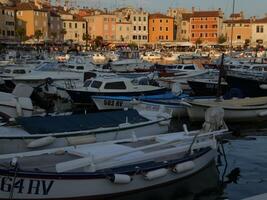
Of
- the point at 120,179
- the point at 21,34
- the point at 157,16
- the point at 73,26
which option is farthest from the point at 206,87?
the point at 157,16

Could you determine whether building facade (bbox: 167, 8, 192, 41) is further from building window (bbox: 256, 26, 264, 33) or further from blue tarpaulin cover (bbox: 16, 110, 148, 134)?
blue tarpaulin cover (bbox: 16, 110, 148, 134)

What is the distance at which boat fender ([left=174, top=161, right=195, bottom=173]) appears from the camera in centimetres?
1290

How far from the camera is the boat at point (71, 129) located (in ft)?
48.2

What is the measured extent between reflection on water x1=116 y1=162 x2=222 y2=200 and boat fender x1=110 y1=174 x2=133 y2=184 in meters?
0.71

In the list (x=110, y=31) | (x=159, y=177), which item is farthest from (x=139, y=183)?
(x=110, y=31)

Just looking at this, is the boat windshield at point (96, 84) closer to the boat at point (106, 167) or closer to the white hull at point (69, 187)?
the boat at point (106, 167)

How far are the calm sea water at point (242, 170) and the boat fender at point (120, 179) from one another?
1818 millimetres

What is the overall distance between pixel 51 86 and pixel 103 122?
17.0 meters

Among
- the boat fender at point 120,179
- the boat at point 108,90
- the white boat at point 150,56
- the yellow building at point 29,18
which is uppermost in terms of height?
the yellow building at point 29,18

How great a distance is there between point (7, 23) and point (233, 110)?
93687 millimetres

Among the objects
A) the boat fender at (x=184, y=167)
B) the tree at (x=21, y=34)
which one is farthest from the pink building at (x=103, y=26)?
the boat fender at (x=184, y=167)

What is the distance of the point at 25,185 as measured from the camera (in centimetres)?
1112

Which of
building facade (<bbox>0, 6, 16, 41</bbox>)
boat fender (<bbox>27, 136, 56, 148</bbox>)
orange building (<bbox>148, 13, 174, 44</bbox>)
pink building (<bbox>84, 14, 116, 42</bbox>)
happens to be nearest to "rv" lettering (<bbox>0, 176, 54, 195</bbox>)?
boat fender (<bbox>27, 136, 56, 148</bbox>)

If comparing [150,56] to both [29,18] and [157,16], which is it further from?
[157,16]
